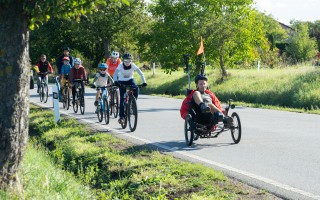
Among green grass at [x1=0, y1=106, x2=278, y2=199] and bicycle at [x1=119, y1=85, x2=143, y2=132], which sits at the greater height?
bicycle at [x1=119, y1=85, x2=143, y2=132]

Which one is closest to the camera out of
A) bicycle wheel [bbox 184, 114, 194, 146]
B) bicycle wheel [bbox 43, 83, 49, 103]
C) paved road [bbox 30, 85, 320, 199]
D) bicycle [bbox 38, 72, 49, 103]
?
paved road [bbox 30, 85, 320, 199]

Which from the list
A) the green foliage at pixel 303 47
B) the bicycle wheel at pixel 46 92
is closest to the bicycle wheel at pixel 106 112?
the bicycle wheel at pixel 46 92

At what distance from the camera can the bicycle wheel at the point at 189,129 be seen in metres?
9.75

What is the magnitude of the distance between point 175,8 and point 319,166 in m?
22.1

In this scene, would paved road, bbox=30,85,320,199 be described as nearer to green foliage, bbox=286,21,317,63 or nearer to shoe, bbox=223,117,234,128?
shoe, bbox=223,117,234,128

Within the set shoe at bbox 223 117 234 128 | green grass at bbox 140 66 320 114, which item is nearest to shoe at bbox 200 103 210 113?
shoe at bbox 223 117 234 128

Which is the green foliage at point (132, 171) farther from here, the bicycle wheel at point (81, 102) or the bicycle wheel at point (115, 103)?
the bicycle wheel at point (81, 102)

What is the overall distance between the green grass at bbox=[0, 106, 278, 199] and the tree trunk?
384 millimetres

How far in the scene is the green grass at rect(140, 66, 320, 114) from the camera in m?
20.8

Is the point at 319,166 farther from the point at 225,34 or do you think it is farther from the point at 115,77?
the point at 225,34

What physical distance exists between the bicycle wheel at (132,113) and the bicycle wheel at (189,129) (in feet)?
7.42

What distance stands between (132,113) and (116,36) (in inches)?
1354

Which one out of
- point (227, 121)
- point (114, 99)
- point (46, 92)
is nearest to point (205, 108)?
point (227, 121)

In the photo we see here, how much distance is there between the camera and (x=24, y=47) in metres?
6.08
